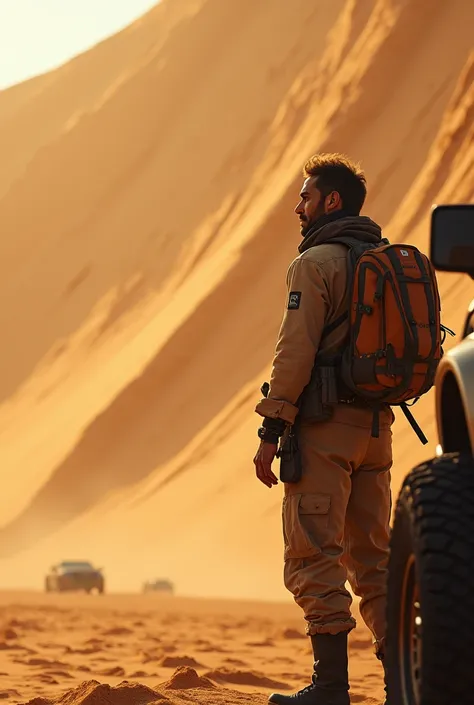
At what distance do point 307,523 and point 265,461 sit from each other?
0.27 m

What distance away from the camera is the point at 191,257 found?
1571 inches

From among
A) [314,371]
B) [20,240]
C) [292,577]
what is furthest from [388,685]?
[20,240]

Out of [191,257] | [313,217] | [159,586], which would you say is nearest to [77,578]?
[159,586]

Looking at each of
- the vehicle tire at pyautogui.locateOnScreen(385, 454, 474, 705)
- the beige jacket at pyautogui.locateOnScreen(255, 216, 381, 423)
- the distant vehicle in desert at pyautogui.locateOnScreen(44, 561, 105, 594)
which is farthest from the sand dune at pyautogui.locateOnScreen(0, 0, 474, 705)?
the vehicle tire at pyautogui.locateOnScreen(385, 454, 474, 705)

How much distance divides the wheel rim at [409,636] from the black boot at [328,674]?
4.75 ft

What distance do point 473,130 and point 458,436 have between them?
28673 mm

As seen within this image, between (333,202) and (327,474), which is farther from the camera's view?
(333,202)

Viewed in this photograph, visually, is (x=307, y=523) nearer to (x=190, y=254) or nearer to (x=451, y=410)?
(x=451, y=410)

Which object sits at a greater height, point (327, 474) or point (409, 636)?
point (327, 474)

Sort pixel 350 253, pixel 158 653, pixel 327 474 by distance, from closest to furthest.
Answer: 1. pixel 327 474
2. pixel 350 253
3. pixel 158 653

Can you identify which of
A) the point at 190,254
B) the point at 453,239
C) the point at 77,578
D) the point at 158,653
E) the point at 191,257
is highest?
the point at 190,254

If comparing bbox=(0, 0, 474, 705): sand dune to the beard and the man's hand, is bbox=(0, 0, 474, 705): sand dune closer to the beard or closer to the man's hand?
the beard

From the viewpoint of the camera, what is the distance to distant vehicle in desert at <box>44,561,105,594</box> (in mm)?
24812

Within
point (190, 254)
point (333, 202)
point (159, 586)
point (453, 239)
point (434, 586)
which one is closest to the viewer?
point (434, 586)
